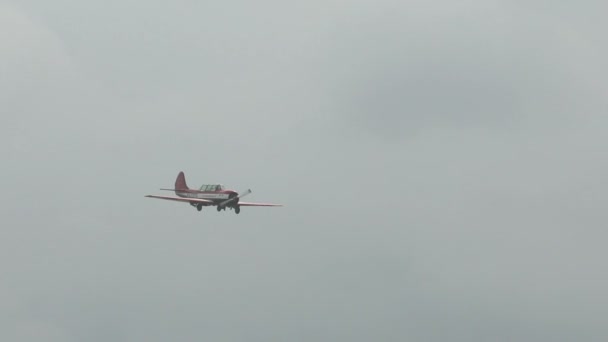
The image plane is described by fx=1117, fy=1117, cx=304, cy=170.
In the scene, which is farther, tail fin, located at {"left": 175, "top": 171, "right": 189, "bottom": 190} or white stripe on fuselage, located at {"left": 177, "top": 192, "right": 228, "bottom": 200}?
tail fin, located at {"left": 175, "top": 171, "right": 189, "bottom": 190}

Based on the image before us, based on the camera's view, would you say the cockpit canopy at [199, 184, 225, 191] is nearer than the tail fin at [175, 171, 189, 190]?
Yes

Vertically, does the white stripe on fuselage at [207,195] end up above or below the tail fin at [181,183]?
below

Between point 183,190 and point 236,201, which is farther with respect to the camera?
point 183,190

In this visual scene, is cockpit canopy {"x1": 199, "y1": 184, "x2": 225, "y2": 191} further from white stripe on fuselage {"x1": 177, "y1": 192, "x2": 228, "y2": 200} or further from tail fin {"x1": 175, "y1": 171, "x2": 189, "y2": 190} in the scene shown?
tail fin {"x1": 175, "y1": 171, "x2": 189, "y2": 190}

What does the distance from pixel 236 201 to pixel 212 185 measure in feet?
18.8

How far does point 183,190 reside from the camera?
18838cm

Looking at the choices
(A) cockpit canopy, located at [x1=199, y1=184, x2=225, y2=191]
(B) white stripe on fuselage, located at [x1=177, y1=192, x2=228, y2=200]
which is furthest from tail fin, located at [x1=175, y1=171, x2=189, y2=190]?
(A) cockpit canopy, located at [x1=199, y1=184, x2=225, y2=191]

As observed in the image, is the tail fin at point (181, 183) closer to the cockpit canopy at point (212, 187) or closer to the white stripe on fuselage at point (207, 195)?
the white stripe on fuselage at point (207, 195)

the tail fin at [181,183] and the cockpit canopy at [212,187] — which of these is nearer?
the cockpit canopy at [212,187]

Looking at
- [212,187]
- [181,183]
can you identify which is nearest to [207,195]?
[212,187]

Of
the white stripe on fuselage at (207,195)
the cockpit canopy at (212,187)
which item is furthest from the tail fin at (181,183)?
the cockpit canopy at (212,187)

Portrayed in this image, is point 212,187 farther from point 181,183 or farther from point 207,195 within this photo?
point 181,183

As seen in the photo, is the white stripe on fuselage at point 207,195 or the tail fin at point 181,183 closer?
the white stripe on fuselage at point 207,195

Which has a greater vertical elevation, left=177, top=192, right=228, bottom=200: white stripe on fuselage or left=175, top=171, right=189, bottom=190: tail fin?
left=175, top=171, right=189, bottom=190: tail fin
